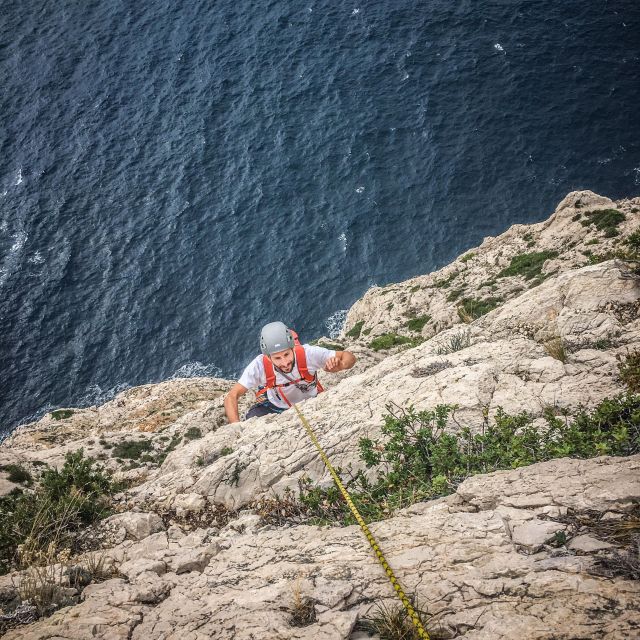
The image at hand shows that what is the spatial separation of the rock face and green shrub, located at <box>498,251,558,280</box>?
13.9m

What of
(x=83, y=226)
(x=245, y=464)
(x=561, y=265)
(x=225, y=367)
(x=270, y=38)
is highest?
(x=270, y=38)

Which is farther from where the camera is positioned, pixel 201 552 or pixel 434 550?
pixel 201 552

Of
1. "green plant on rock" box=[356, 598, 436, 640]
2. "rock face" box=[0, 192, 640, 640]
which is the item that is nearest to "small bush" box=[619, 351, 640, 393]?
"rock face" box=[0, 192, 640, 640]

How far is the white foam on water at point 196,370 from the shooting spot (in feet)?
159

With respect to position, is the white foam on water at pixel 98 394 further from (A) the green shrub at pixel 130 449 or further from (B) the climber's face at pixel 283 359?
(B) the climber's face at pixel 283 359

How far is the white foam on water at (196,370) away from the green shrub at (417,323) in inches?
947

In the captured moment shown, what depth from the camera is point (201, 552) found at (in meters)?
8.25

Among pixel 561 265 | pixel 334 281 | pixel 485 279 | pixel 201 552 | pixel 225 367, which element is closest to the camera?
pixel 201 552

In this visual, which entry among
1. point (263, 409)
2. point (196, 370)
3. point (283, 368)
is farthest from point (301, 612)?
point (196, 370)

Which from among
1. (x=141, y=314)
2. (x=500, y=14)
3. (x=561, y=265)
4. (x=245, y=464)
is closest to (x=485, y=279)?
(x=561, y=265)

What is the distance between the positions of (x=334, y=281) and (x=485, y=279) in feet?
80.4

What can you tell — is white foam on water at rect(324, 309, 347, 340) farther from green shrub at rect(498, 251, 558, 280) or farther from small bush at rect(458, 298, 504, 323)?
small bush at rect(458, 298, 504, 323)

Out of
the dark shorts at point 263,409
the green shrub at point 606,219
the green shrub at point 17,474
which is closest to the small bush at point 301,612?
the dark shorts at point 263,409

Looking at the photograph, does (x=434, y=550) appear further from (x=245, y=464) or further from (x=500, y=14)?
(x=500, y=14)
